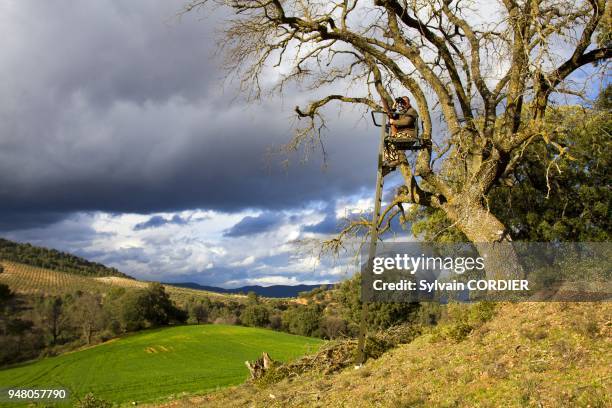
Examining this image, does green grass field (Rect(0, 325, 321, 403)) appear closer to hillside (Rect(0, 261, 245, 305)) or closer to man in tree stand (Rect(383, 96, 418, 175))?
man in tree stand (Rect(383, 96, 418, 175))

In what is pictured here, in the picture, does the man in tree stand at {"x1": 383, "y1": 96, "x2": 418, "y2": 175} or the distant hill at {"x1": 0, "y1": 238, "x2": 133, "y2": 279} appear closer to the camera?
the man in tree stand at {"x1": 383, "y1": 96, "x2": 418, "y2": 175}

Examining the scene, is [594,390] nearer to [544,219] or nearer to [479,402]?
[479,402]

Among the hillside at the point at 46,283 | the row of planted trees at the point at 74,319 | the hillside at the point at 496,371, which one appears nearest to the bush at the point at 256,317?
the row of planted trees at the point at 74,319

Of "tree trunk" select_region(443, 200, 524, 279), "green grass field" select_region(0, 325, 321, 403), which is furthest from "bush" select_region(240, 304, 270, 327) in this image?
"tree trunk" select_region(443, 200, 524, 279)

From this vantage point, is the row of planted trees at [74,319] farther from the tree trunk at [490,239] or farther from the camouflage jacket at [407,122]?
the camouflage jacket at [407,122]

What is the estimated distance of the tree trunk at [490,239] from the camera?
10344 millimetres

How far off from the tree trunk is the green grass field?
71.2 feet

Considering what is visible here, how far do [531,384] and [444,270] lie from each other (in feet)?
47.2

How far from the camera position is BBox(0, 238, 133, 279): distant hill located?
165 metres

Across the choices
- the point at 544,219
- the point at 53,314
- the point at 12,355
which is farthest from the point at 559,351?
the point at 53,314

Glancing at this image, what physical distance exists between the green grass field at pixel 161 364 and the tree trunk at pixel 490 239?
71.2 ft

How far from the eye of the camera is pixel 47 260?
176m

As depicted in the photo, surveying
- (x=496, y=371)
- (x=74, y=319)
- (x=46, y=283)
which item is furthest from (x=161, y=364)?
(x=46, y=283)

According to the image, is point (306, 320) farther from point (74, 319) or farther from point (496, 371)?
point (496, 371)
